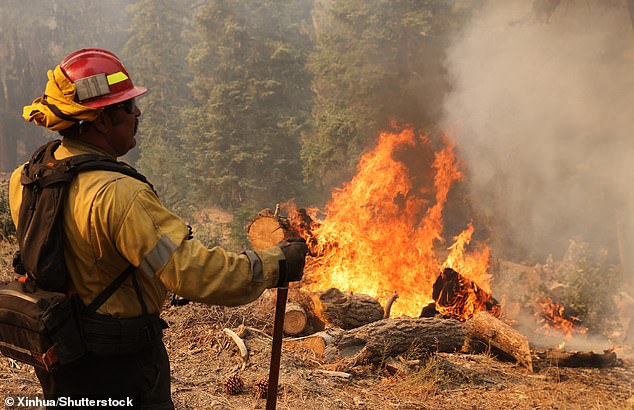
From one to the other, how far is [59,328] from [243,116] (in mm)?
25594

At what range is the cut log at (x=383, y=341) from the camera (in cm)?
655

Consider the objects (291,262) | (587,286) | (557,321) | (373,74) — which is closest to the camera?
(291,262)

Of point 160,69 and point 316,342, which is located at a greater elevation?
point 160,69

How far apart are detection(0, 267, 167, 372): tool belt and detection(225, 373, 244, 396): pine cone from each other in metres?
3.19

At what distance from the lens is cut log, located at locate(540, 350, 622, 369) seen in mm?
7398

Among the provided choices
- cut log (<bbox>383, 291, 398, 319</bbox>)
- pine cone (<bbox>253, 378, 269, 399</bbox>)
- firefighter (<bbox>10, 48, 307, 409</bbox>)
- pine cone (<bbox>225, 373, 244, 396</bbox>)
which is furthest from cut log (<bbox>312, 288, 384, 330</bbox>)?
firefighter (<bbox>10, 48, 307, 409</bbox>)

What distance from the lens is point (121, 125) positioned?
262cm

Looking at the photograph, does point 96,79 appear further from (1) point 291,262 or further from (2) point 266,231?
(2) point 266,231

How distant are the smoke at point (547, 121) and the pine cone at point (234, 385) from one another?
420 inches

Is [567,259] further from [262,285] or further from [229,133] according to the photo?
[229,133]

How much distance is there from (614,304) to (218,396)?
428 inches

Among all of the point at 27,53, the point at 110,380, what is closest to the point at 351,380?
the point at 110,380

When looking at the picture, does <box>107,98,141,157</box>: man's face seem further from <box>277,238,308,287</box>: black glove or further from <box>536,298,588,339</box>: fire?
<box>536,298,588,339</box>: fire

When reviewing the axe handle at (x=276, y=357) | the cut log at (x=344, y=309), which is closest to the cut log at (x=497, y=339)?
the cut log at (x=344, y=309)
